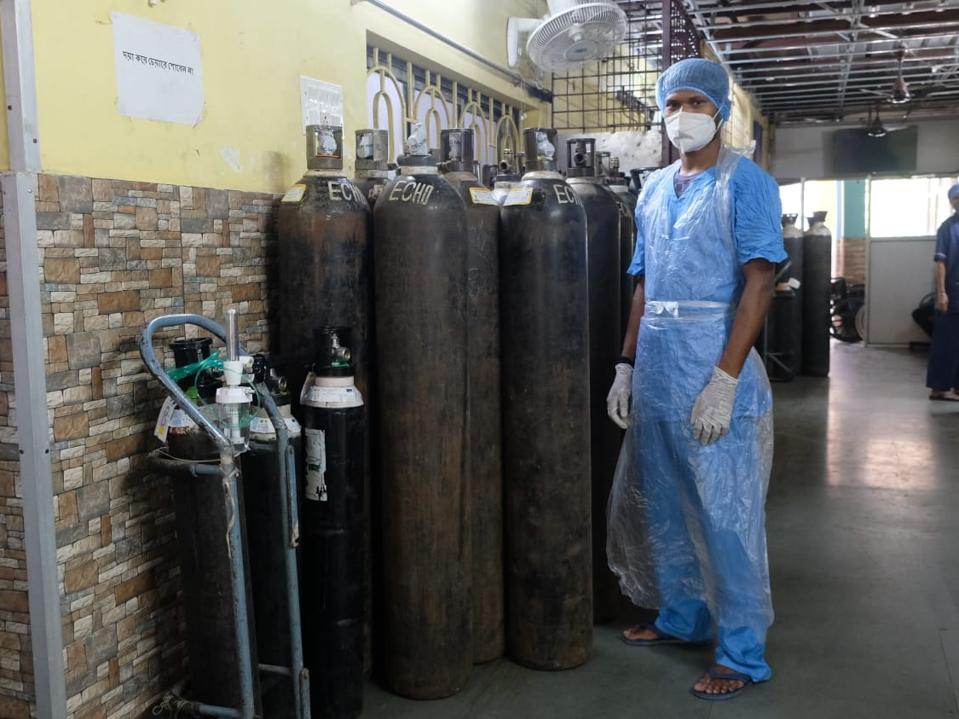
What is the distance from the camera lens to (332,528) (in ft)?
6.82

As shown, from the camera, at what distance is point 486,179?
3102 mm

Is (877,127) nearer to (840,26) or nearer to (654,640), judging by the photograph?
(840,26)

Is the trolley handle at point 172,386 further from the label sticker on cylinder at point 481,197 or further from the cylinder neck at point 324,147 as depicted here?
the label sticker on cylinder at point 481,197

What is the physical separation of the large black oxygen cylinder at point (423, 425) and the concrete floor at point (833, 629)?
0.17 m

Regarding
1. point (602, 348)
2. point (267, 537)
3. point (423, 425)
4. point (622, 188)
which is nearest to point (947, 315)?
point (622, 188)

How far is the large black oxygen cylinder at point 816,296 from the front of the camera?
771cm

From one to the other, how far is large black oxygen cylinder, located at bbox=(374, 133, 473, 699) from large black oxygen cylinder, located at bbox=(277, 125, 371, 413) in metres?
0.06

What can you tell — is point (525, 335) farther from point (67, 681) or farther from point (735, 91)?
point (735, 91)

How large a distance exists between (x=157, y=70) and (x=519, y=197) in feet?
2.97

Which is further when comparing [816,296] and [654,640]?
[816,296]

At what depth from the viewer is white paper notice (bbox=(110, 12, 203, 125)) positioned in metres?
1.93

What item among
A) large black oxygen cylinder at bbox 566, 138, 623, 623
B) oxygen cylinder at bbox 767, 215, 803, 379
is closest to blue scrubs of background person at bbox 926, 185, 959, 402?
oxygen cylinder at bbox 767, 215, 803, 379

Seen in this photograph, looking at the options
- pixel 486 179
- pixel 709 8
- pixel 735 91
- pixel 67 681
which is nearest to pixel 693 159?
pixel 486 179

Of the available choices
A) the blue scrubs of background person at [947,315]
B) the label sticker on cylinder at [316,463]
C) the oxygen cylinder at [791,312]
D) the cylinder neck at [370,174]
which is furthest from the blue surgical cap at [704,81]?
the oxygen cylinder at [791,312]
